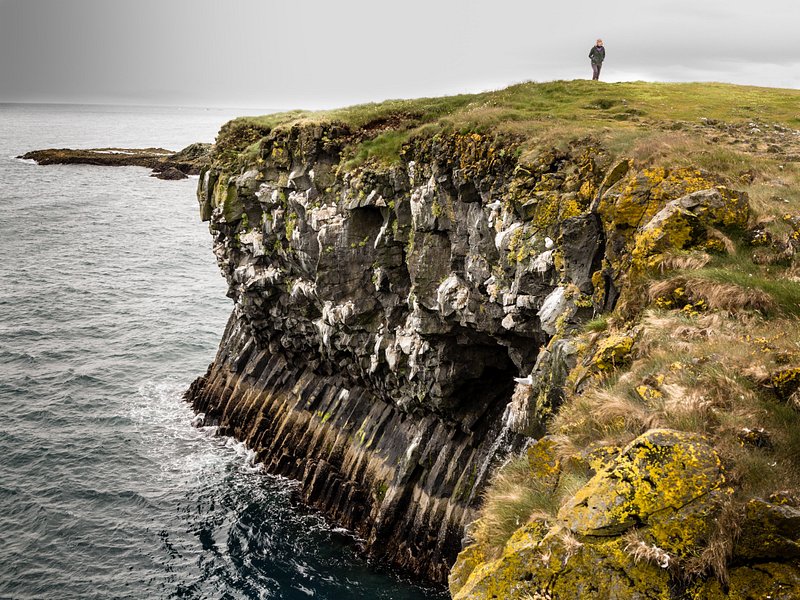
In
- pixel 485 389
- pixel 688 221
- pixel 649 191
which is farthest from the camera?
pixel 485 389

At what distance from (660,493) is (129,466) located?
40461 millimetres

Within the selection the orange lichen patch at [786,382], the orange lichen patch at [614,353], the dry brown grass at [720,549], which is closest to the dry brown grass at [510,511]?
the dry brown grass at [720,549]

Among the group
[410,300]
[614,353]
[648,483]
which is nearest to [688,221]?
[614,353]

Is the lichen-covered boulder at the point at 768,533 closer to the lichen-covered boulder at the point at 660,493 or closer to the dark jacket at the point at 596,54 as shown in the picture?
the lichen-covered boulder at the point at 660,493

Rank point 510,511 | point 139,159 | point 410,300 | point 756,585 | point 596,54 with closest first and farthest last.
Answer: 1. point 756,585
2. point 510,511
3. point 410,300
4. point 596,54
5. point 139,159

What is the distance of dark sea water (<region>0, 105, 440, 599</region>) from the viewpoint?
102 ft

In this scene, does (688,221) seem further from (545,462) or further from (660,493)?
(660,493)

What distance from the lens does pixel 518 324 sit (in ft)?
86.0

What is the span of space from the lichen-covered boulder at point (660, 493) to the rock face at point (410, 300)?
22.2ft

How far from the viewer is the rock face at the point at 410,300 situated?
20219mm

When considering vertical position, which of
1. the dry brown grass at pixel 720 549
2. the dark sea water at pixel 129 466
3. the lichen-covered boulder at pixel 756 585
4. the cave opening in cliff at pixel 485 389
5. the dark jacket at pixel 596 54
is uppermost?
the dark jacket at pixel 596 54

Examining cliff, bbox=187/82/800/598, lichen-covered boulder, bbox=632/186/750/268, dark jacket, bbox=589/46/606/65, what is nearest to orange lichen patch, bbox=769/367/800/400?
cliff, bbox=187/82/800/598

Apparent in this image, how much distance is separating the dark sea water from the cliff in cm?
266

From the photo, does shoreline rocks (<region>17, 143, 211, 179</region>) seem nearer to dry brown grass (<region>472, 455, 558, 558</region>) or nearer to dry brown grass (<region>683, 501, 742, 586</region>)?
dry brown grass (<region>472, 455, 558, 558</region>)
